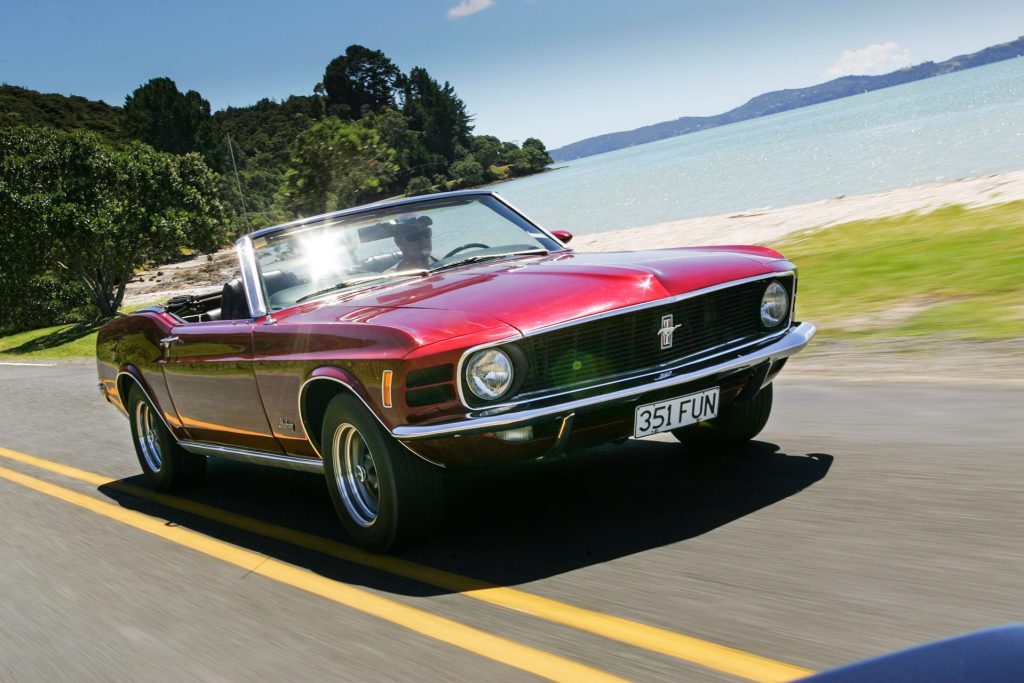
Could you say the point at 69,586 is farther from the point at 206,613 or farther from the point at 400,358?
the point at 400,358

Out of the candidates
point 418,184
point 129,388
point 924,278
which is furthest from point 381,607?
point 418,184

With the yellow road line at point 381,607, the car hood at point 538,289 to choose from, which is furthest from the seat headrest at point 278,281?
the yellow road line at point 381,607

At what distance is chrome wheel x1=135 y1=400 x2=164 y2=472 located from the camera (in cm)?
669

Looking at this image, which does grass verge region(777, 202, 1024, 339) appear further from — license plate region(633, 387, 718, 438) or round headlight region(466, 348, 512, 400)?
round headlight region(466, 348, 512, 400)

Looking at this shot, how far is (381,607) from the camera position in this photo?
374 cm

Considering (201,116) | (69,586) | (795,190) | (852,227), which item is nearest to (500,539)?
(69,586)

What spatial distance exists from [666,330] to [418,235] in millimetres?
1783

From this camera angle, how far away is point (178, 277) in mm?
48250

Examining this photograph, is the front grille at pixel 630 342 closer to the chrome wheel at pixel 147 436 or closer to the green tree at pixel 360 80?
the chrome wheel at pixel 147 436

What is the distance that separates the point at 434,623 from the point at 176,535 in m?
2.40

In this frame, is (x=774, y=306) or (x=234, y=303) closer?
(x=774, y=306)

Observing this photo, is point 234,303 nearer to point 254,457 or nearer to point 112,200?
point 254,457

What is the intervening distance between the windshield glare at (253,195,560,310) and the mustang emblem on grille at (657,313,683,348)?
1.49m

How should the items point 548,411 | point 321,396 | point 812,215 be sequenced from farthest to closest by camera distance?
point 812,215
point 321,396
point 548,411
